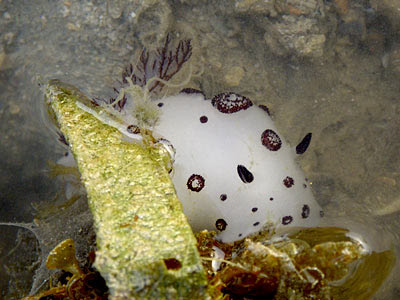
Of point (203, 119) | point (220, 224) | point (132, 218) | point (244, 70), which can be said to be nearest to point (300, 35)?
point (244, 70)

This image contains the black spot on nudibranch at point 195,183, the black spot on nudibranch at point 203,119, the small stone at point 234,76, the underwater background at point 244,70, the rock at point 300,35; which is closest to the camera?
the black spot on nudibranch at point 195,183

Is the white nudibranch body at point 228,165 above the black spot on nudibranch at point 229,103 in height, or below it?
below

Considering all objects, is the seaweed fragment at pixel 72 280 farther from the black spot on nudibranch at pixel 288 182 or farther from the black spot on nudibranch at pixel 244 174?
the black spot on nudibranch at pixel 288 182

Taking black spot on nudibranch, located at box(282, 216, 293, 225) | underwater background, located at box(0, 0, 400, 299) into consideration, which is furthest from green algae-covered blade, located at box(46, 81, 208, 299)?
underwater background, located at box(0, 0, 400, 299)

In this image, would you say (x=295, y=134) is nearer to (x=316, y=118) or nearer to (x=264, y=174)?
(x=316, y=118)

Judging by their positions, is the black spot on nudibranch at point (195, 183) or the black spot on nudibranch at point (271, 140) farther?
the black spot on nudibranch at point (271, 140)

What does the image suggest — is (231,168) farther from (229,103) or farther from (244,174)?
(229,103)

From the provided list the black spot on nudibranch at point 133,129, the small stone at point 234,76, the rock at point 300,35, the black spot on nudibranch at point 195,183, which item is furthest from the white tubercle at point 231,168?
the rock at point 300,35
